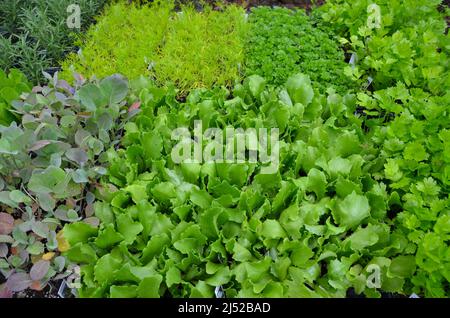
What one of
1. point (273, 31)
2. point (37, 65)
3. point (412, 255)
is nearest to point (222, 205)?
point (412, 255)

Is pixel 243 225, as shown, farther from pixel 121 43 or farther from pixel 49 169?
pixel 121 43

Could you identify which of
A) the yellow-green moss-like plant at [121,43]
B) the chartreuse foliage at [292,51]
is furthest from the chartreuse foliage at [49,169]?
the chartreuse foliage at [292,51]

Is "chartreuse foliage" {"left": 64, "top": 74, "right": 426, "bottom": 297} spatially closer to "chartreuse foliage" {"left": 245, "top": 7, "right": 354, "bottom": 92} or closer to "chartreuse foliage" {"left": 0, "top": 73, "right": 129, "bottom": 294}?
"chartreuse foliage" {"left": 0, "top": 73, "right": 129, "bottom": 294}

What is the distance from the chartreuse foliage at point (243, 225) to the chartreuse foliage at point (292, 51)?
0.51m

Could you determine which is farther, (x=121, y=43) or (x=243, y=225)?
(x=121, y=43)

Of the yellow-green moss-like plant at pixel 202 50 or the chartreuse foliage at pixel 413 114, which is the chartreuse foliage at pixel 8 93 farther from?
the chartreuse foliage at pixel 413 114

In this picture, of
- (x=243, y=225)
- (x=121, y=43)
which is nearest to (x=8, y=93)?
(x=121, y=43)

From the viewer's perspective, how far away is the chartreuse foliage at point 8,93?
8.29 ft

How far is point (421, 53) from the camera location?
2.89m

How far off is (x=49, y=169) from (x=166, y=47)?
141 cm

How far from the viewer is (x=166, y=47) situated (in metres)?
3.21

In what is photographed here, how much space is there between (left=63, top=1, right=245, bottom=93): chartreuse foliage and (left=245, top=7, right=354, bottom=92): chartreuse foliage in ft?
0.40
